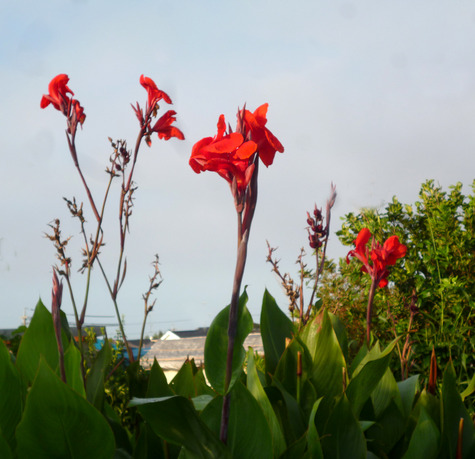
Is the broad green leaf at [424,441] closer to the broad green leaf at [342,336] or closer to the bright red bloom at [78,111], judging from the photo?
the broad green leaf at [342,336]

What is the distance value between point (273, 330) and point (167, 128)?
79cm

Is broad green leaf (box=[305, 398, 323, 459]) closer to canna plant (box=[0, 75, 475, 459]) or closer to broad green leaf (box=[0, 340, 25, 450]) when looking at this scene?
canna plant (box=[0, 75, 475, 459])

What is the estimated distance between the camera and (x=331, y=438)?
3.09 ft

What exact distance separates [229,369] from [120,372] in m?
1.60

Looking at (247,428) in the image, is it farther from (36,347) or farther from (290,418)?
(36,347)

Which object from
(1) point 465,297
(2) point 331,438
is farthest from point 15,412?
(1) point 465,297

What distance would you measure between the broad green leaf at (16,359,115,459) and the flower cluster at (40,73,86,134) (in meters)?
1.02

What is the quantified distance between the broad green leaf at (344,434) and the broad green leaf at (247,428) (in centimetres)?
13

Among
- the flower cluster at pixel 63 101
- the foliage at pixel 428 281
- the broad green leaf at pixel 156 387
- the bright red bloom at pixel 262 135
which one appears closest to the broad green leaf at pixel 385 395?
the broad green leaf at pixel 156 387

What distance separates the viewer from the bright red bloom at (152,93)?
5.40 feet

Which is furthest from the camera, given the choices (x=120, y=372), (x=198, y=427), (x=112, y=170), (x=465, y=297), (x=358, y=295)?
(x=358, y=295)

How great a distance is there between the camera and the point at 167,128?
173 centimetres

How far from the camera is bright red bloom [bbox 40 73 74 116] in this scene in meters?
1.55

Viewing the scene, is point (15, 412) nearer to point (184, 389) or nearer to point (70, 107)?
point (184, 389)
